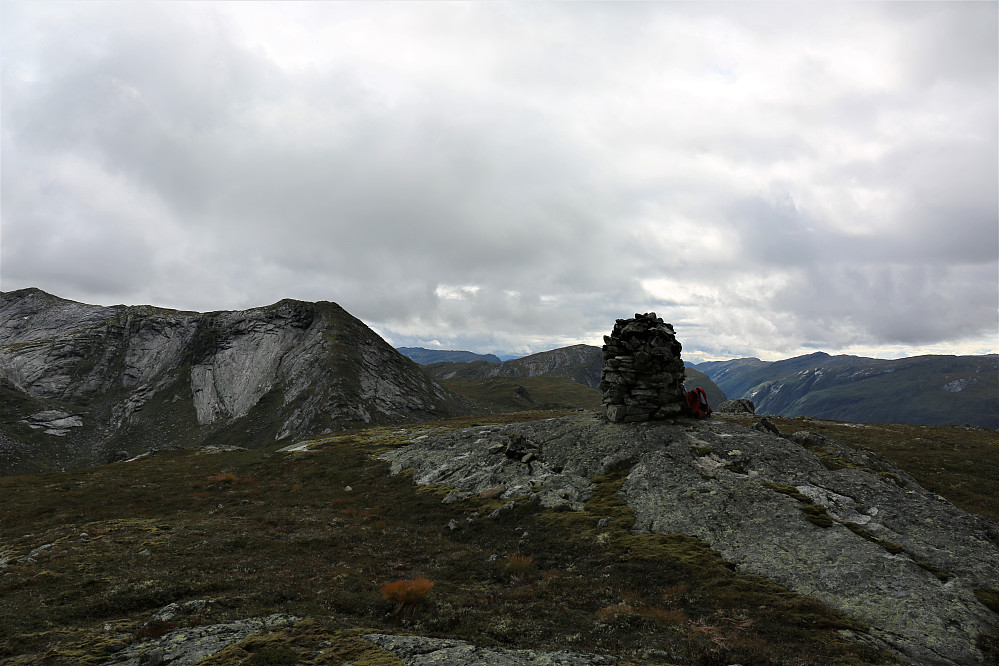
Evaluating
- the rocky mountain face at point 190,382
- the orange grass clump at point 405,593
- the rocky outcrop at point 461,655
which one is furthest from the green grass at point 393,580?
the rocky mountain face at point 190,382

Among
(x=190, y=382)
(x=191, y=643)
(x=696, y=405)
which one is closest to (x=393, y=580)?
(x=191, y=643)

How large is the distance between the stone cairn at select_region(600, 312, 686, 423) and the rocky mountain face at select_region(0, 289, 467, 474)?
109 m

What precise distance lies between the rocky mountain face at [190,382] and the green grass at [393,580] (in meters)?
104

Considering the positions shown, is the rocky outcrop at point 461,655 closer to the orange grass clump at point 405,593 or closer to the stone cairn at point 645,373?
the orange grass clump at point 405,593

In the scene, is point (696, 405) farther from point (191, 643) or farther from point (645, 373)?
point (191, 643)

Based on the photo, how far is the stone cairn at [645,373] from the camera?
139 ft

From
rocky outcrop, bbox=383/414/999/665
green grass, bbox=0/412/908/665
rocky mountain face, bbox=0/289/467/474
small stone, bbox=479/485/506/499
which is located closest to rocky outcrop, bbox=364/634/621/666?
green grass, bbox=0/412/908/665

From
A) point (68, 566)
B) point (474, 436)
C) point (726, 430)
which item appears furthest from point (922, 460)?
point (68, 566)

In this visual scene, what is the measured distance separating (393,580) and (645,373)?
31.0 meters

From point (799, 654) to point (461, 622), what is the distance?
11.8m

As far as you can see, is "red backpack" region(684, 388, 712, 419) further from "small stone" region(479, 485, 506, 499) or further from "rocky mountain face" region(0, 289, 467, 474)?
"rocky mountain face" region(0, 289, 467, 474)

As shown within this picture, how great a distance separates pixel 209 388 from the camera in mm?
161125

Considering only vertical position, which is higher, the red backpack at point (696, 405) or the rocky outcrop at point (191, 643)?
the red backpack at point (696, 405)

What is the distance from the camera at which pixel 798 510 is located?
85.8ft
